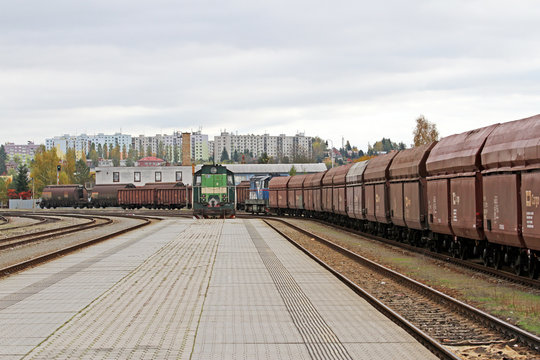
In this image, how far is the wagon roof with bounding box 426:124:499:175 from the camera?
17203 millimetres

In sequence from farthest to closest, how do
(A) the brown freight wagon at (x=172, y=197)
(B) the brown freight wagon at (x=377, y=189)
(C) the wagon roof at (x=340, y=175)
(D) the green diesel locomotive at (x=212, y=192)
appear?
(A) the brown freight wagon at (x=172, y=197) < (D) the green diesel locomotive at (x=212, y=192) < (C) the wagon roof at (x=340, y=175) < (B) the brown freight wagon at (x=377, y=189)

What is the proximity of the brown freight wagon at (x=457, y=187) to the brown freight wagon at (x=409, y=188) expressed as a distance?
0.84m

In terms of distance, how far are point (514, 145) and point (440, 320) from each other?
5.52 meters

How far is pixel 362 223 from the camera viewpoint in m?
34.8

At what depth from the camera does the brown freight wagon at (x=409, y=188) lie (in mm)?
22172

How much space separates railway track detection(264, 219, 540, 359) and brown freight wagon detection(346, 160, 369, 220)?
15186 millimetres

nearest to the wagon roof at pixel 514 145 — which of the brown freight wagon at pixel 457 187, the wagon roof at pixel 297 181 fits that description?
the brown freight wagon at pixel 457 187

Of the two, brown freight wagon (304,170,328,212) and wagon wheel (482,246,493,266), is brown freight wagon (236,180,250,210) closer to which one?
brown freight wagon (304,170,328,212)

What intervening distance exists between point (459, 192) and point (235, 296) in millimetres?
7746

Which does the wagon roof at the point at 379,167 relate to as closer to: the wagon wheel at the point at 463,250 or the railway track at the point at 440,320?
the wagon wheel at the point at 463,250

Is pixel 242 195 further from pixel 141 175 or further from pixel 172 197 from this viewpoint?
pixel 141 175

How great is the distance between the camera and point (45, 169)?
486ft

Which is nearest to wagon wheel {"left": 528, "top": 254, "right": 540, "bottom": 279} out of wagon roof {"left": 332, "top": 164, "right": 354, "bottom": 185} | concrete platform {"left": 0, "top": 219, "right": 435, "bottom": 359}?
concrete platform {"left": 0, "top": 219, "right": 435, "bottom": 359}

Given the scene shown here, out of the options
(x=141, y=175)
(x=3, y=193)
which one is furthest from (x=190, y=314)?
(x=3, y=193)
